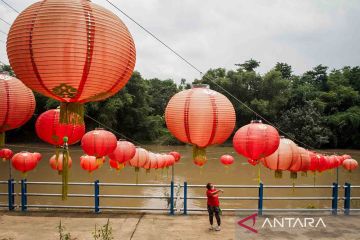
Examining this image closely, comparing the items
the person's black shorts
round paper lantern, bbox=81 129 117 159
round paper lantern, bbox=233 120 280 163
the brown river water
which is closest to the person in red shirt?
the person's black shorts

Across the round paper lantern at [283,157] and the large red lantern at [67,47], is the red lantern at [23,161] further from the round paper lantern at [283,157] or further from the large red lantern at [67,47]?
the large red lantern at [67,47]

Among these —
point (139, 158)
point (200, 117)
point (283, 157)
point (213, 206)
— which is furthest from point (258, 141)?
point (139, 158)

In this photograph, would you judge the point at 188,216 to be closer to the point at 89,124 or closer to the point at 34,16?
the point at 34,16

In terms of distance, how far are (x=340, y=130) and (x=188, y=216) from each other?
32.6 meters

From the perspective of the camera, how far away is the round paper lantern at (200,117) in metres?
4.68

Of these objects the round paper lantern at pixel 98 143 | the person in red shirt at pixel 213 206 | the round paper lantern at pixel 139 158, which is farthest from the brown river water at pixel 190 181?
the round paper lantern at pixel 98 143

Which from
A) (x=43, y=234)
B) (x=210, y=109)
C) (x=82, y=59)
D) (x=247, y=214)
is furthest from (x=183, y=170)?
(x=82, y=59)

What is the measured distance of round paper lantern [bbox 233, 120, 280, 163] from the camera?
5516 mm

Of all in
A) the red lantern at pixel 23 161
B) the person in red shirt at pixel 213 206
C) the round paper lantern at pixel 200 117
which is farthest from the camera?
the red lantern at pixel 23 161

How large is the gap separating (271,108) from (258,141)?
31862 millimetres

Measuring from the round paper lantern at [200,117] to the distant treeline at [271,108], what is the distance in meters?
28.2

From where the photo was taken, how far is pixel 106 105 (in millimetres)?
32719

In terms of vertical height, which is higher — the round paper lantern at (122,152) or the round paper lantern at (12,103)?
the round paper lantern at (12,103)

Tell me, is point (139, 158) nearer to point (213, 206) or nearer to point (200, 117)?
point (213, 206)
